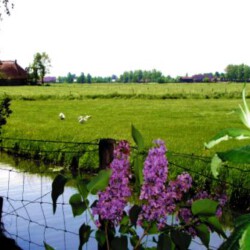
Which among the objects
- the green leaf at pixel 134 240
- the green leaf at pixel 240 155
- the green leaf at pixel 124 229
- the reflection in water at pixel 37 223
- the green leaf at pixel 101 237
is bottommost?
the reflection in water at pixel 37 223

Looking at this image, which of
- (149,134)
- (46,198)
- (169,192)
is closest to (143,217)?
(169,192)

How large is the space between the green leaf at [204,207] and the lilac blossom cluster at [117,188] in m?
0.25

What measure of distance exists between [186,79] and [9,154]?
6997 inches

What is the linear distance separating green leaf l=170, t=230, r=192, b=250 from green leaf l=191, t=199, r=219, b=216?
0.11 m

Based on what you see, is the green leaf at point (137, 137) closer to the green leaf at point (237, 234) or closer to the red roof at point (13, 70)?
the green leaf at point (237, 234)

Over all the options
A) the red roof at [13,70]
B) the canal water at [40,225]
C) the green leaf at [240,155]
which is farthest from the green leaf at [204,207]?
the red roof at [13,70]

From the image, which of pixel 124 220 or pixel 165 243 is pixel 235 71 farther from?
pixel 165 243

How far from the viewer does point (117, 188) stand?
2.00m

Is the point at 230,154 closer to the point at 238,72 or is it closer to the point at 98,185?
the point at 98,185

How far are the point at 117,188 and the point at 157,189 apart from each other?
0.68ft

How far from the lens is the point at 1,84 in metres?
102

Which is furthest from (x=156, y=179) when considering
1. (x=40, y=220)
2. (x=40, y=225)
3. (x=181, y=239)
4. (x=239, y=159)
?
(x=40, y=220)

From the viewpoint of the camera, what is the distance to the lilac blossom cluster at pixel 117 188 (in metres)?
1.98

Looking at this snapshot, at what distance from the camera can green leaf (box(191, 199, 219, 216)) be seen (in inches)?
75.5
